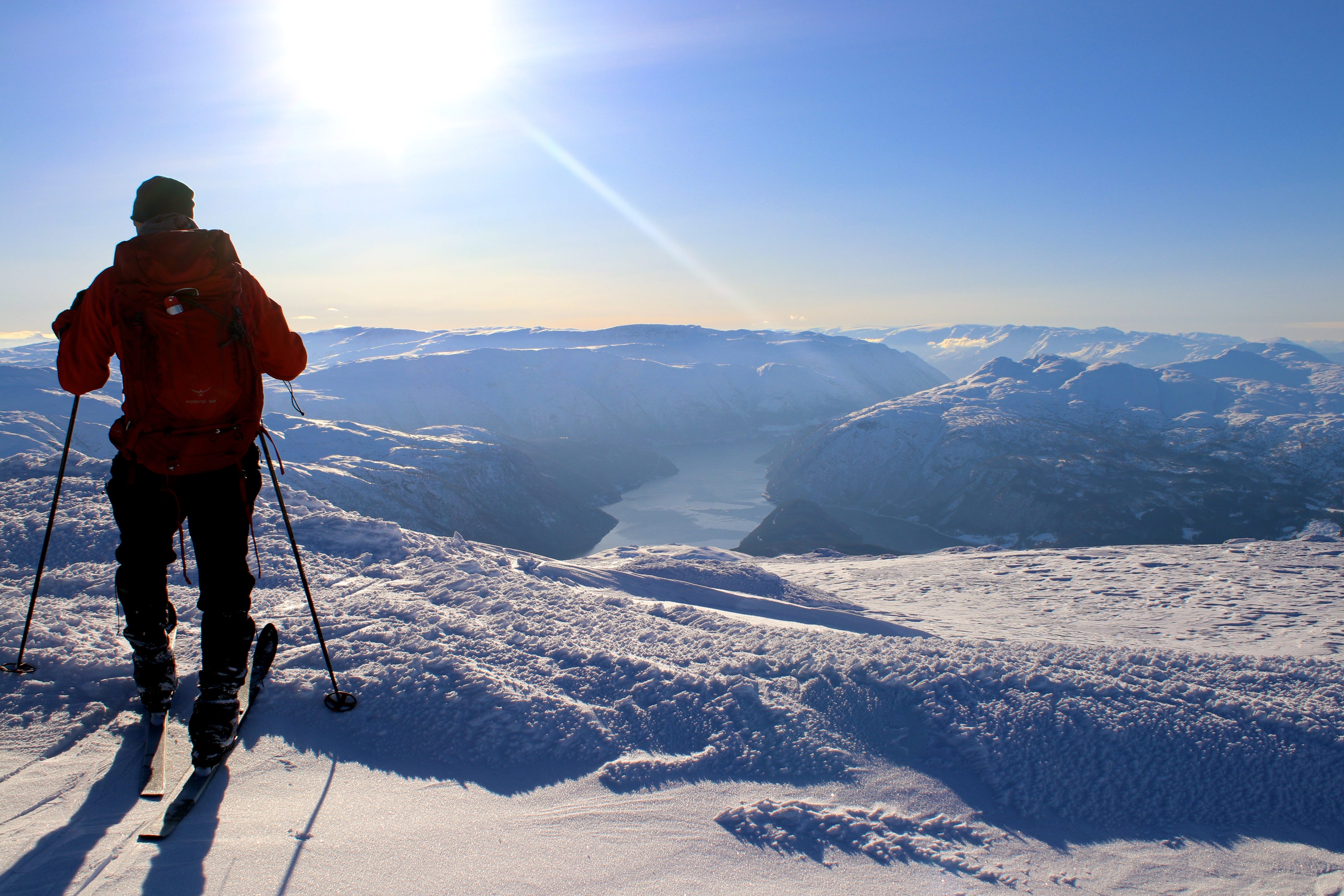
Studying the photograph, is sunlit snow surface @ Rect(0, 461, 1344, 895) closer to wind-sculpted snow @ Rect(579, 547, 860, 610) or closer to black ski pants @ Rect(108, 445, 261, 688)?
black ski pants @ Rect(108, 445, 261, 688)

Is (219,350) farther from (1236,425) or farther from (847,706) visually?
(1236,425)

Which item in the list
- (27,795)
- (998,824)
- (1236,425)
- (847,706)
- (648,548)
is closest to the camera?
(27,795)

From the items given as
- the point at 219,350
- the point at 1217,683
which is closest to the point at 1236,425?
the point at 1217,683

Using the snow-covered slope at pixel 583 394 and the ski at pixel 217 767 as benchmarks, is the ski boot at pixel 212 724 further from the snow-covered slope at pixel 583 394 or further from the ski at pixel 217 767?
the snow-covered slope at pixel 583 394

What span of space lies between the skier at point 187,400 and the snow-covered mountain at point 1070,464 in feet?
205

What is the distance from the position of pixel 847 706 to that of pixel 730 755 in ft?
3.02

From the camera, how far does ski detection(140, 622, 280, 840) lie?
2334mm

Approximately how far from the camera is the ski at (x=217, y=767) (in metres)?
2.33

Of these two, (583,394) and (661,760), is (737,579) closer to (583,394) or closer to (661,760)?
(661,760)

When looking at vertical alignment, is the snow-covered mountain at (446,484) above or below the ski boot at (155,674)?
below

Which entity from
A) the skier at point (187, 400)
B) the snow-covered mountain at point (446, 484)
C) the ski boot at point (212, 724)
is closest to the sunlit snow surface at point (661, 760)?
the ski boot at point (212, 724)

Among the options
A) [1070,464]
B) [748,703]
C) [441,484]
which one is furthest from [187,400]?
[1070,464]

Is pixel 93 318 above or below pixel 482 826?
above

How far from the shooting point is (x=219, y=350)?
267 centimetres
